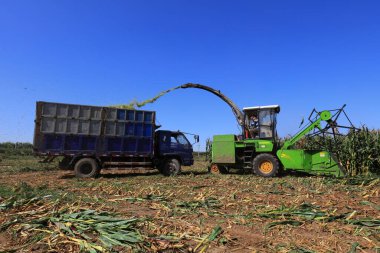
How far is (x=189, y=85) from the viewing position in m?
17.9

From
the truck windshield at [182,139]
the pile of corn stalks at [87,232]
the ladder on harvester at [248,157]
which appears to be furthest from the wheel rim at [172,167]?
the pile of corn stalks at [87,232]

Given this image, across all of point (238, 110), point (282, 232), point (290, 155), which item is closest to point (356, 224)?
point (282, 232)

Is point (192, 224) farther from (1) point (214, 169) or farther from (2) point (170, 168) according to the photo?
(1) point (214, 169)

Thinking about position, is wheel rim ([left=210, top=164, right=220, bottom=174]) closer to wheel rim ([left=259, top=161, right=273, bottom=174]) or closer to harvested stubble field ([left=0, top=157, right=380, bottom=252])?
wheel rim ([left=259, top=161, right=273, bottom=174])

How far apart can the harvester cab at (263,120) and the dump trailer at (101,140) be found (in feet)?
13.3

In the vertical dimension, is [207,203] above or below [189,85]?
below

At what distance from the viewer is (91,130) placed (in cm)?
1446

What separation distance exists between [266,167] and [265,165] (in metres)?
0.11

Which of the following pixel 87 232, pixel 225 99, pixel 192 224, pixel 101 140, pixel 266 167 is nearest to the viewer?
pixel 87 232

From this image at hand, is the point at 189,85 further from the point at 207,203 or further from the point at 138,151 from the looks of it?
the point at 207,203

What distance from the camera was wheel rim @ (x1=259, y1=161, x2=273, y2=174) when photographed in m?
15.2

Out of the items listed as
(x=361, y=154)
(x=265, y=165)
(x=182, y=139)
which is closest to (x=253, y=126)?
(x=265, y=165)

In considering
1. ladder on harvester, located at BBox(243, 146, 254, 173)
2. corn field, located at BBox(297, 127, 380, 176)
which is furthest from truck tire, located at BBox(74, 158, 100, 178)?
corn field, located at BBox(297, 127, 380, 176)

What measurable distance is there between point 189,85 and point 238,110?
3.10 m
